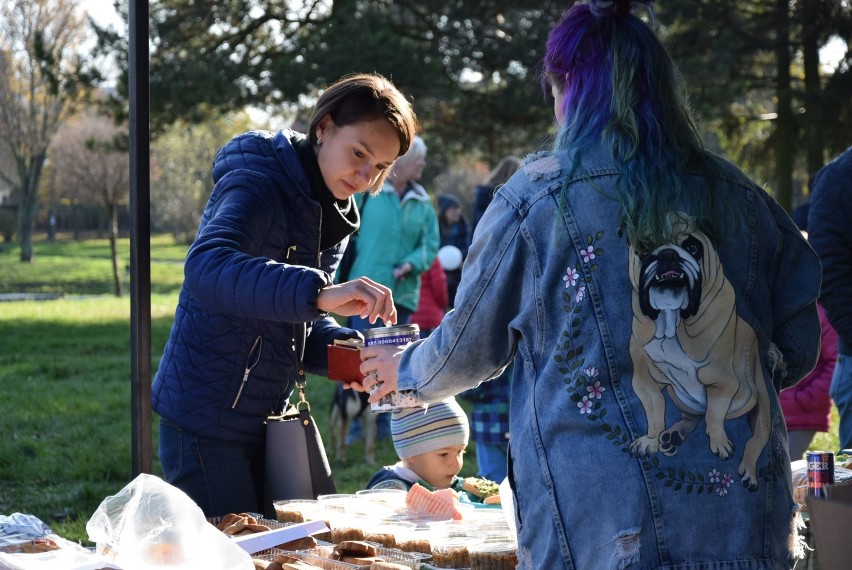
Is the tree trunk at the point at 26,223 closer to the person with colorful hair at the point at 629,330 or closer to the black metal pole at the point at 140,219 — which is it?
the black metal pole at the point at 140,219

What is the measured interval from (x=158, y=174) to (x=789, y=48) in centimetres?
2446

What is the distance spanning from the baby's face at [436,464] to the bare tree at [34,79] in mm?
11599

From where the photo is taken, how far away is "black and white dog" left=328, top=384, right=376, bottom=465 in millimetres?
6793

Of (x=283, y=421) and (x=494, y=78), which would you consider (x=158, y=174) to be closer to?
(x=494, y=78)

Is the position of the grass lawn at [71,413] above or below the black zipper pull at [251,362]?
below

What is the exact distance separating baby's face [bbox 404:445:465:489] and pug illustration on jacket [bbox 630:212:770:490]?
1.86m

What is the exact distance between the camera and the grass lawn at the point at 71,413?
5.98 metres

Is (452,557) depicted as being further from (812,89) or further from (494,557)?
(812,89)

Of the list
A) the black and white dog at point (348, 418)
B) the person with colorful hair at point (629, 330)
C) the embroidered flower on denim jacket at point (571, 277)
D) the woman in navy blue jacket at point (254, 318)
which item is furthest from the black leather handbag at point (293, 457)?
the black and white dog at point (348, 418)

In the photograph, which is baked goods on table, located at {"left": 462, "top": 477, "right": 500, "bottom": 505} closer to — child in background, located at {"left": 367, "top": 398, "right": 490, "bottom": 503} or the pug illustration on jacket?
child in background, located at {"left": 367, "top": 398, "right": 490, "bottom": 503}

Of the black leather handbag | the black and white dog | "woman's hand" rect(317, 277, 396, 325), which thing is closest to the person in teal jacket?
the black and white dog

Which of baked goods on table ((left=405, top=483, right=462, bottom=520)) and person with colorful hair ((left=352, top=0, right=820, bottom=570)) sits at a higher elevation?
person with colorful hair ((left=352, top=0, right=820, bottom=570))

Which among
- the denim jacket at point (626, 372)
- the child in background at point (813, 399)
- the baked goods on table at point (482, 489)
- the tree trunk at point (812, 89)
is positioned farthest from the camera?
the tree trunk at point (812, 89)

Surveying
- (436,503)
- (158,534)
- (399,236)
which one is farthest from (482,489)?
(399,236)
